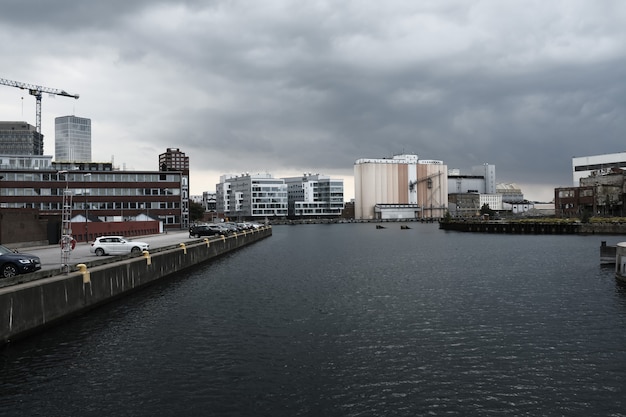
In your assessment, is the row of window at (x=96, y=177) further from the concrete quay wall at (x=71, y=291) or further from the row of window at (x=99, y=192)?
the concrete quay wall at (x=71, y=291)

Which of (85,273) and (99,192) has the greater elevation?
(99,192)

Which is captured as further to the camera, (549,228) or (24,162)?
(24,162)

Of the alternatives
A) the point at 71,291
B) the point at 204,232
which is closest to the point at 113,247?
the point at 71,291

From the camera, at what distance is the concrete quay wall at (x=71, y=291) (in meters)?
24.0

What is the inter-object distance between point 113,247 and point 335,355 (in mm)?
39165

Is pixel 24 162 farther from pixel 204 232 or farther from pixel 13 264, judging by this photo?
pixel 13 264

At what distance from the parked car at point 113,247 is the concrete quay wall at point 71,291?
11.9 feet

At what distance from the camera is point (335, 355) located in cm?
2266

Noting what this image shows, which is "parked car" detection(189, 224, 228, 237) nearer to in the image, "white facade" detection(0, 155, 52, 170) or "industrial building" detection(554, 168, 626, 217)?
"white facade" detection(0, 155, 52, 170)

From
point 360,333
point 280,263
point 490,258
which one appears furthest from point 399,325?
point 490,258

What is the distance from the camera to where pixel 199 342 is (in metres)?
25.1

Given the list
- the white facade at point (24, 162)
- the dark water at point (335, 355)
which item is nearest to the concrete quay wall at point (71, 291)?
the dark water at point (335, 355)

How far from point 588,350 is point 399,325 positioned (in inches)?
367

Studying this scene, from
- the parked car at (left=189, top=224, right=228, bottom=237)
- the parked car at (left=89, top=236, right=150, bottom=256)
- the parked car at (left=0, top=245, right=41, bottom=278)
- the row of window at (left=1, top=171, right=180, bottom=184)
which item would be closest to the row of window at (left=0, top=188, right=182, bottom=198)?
the row of window at (left=1, top=171, right=180, bottom=184)
